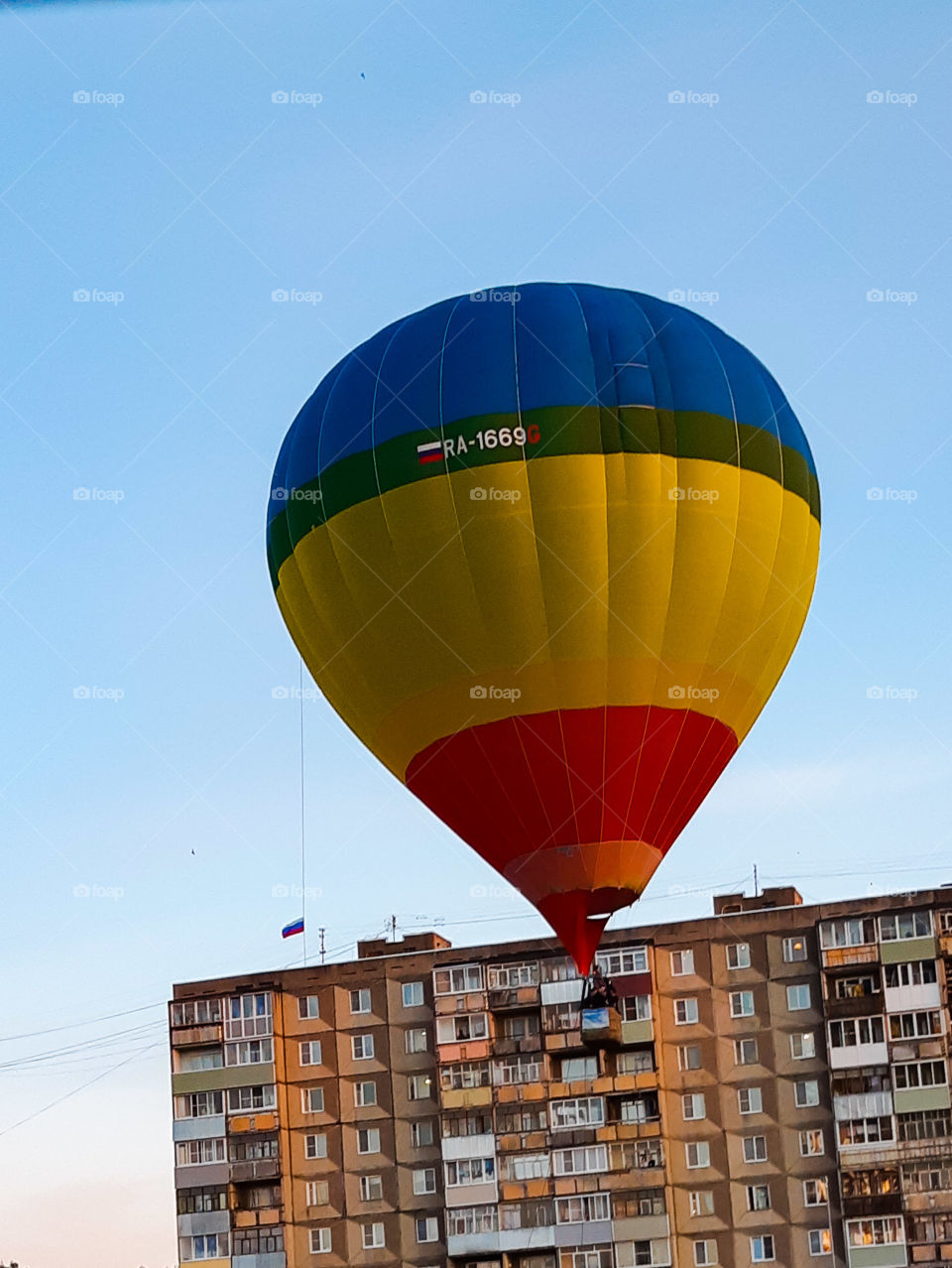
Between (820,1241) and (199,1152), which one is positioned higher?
(199,1152)

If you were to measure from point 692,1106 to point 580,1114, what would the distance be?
369 cm

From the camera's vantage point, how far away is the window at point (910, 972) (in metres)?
72.3

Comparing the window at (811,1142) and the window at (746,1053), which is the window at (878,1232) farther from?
the window at (746,1053)

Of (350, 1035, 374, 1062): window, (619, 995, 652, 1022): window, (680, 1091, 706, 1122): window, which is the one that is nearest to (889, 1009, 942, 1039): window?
(680, 1091, 706, 1122): window

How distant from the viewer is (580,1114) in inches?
2916

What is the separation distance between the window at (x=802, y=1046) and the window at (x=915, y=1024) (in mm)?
2617

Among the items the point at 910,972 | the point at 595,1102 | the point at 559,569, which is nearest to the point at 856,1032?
the point at 910,972

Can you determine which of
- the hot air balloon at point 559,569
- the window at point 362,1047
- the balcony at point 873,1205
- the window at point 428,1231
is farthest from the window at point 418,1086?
the hot air balloon at point 559,569

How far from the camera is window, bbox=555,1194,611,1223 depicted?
72.8m

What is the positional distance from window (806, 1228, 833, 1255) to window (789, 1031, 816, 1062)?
5493mm

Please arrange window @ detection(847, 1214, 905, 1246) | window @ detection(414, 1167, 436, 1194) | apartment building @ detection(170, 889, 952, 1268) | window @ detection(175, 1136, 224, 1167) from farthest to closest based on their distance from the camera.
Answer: window @ detection(175, 1136, 224, 1167)
window @ detection(414, 1167, 436, 1194)
apartment building @ detection(170, 889, 952, 1268)
window @ detection(847, 1214, 905, 1246)

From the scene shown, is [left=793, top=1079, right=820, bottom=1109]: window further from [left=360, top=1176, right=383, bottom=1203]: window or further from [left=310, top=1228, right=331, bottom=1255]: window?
[left=310, top=1228, right=331, bottom=1255]: window

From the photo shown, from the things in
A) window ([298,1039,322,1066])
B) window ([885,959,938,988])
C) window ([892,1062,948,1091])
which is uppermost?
window ([885,959,938,988])

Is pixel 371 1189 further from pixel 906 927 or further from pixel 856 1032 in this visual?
pixel 906 927
